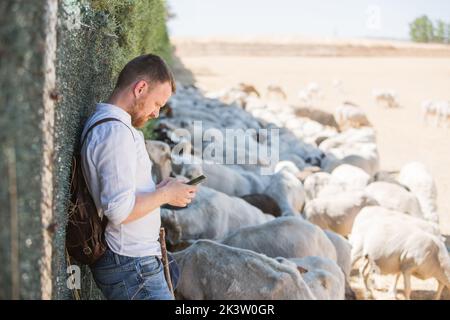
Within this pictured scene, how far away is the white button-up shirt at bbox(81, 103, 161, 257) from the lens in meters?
2.98

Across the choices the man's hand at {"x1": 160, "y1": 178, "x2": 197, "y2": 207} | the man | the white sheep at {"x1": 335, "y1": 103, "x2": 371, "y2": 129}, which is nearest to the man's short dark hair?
the man

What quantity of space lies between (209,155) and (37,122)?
8.64 m

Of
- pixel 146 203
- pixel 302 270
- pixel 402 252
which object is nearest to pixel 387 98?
pixel 402 252

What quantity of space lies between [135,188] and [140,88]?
1.63 ft

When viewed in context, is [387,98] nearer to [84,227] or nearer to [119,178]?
[84,227]

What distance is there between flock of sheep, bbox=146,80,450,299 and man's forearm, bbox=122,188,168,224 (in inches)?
59.6

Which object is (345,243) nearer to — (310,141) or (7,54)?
(7,54)

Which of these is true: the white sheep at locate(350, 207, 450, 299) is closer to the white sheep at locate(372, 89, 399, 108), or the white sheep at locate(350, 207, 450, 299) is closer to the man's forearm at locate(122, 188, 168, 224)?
the man's forearm at locate(122, 188, 168, 224)

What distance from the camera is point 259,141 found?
1548 cm

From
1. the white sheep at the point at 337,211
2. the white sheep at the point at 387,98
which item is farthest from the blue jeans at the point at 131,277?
the white sheep at the point at 387,98

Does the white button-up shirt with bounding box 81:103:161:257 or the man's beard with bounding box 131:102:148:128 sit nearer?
the white button-up shirt with bounding box 81:103:161:257

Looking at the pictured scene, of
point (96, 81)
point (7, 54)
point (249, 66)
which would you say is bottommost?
point (249, 66)

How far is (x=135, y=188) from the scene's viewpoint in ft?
10.2

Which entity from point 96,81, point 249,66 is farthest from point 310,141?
point 249,66
